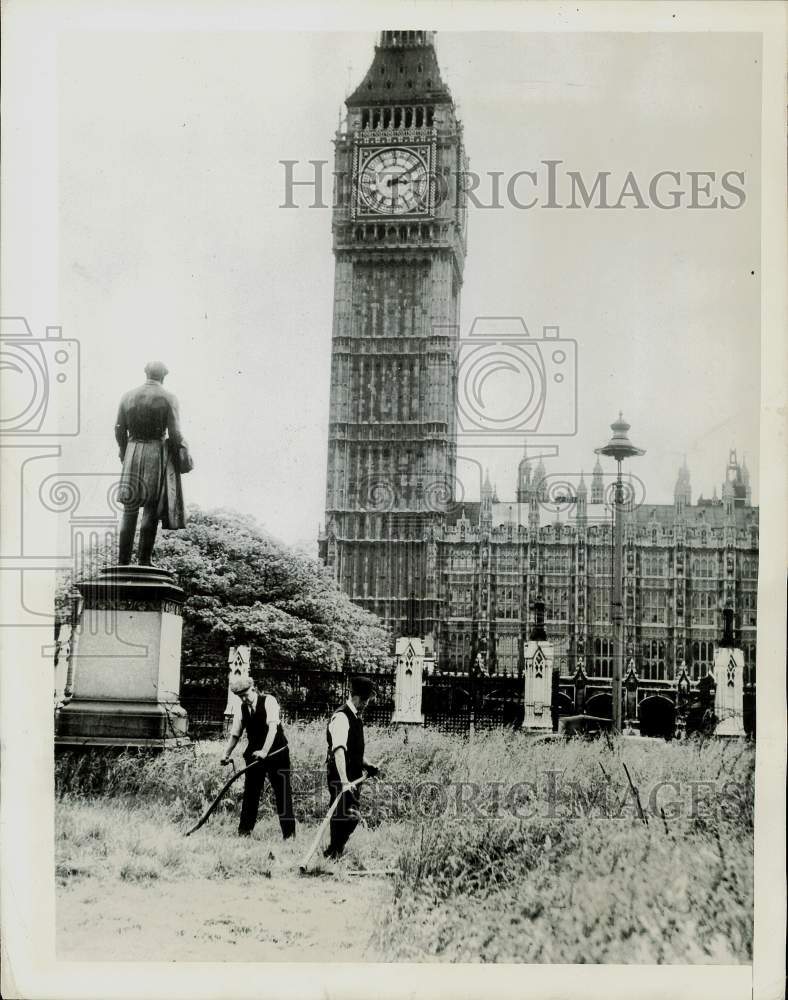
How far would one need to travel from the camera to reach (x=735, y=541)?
405 centimetres

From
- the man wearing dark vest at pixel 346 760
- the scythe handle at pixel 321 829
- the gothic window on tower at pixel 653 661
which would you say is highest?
the gothic window on tower at pixel 653 661

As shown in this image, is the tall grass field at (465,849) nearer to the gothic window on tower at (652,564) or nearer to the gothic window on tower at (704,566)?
the gothic window on tower at (704,566)

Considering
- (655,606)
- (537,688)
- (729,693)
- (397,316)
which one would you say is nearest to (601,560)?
(655,606)

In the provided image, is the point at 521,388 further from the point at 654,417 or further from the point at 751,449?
the point at 751,449

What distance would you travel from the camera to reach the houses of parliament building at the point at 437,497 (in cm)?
407

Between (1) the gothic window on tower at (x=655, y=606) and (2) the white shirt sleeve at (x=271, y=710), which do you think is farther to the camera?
(1) the gothic window on tower at (x=655, y=606)

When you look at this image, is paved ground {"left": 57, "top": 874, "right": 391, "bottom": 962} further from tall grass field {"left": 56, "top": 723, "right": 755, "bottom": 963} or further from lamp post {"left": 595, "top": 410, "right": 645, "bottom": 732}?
lamp post {"left": 595, "top": 410, "right": 645, "bottom": 732}

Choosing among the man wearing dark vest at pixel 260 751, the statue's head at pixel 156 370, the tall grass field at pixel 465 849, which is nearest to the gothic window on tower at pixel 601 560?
the tall grass field at pixel 465 849

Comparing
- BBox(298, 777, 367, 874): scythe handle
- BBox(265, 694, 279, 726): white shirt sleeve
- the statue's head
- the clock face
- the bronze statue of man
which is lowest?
BBox(298, 777, 367, 874): scythe handle

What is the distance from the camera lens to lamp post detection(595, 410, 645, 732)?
4070 millimetres

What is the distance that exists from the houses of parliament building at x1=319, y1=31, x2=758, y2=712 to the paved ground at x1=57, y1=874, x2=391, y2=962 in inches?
43.9

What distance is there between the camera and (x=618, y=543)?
4.44m

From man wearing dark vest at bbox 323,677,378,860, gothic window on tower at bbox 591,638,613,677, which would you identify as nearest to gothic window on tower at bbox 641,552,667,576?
gothic window on tower at bbox 591,638,613,677

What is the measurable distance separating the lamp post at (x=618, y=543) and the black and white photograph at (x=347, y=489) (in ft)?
0.09
